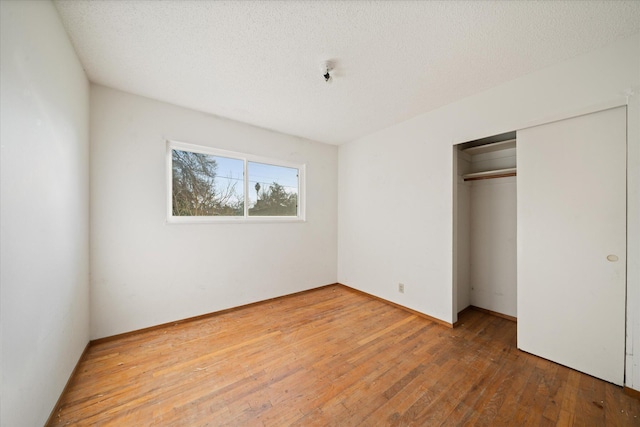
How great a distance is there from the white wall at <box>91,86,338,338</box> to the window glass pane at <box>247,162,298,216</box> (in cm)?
23

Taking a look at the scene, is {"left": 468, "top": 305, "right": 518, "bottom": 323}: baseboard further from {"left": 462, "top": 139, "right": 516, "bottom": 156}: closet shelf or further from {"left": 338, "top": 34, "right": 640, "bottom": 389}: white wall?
{"left": 462, "top": 139, "right": 516, "bottom": 156}: closet shelf

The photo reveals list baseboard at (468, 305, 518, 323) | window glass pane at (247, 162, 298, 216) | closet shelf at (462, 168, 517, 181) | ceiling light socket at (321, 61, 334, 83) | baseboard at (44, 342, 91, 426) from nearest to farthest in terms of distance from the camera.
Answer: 1. baseboard at (44, 342, 91, 426)
2. ceiling light socket at (321, 61, 334, 83)
3. closet shelf at (462, 168, 517, 181)
4. baseboard at (468, 305, 518, 323)
5. window glass pane at (247, 162, 298, 216)

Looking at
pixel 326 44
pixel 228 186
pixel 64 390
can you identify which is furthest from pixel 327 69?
pixel 64 390

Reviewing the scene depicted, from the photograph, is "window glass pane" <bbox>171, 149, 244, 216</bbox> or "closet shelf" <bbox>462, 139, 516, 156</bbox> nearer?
"closet shelf" <bbox>462, 139, 516, 156</bbox>

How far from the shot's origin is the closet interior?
273 centimetres

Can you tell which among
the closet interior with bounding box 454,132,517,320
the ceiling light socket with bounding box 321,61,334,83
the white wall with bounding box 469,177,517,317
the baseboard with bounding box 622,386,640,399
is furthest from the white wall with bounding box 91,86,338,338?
the baseboard with bounding box 622,386,640,399

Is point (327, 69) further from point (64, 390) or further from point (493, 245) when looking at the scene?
point (64, 390)

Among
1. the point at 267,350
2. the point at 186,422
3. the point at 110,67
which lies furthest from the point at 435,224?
the point at 110,67

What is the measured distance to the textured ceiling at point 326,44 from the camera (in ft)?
4.65

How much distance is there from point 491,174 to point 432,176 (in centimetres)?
66

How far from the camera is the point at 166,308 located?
257 cm

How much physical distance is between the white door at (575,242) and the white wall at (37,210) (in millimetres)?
3542

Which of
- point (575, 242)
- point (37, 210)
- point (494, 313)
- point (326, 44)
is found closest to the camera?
point (37, 210)

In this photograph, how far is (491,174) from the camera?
105 inches
